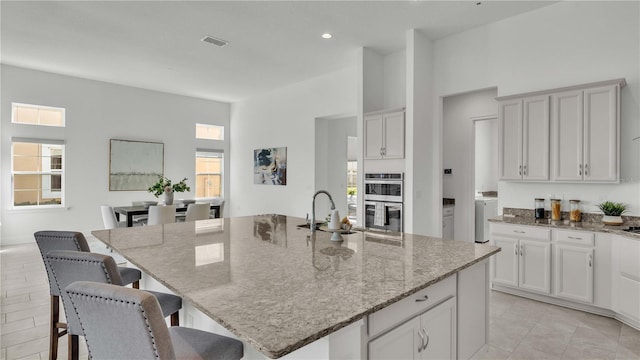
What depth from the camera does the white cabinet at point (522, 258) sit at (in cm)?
338

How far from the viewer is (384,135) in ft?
16.0

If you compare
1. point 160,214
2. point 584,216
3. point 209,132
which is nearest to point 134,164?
point 209,132

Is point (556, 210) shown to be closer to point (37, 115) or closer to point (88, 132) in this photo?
point (88, 132)

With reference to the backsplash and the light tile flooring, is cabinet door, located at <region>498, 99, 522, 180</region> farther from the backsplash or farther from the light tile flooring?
the light tile flooring

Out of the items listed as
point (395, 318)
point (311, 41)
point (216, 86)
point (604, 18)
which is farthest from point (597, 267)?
point (216, 86)

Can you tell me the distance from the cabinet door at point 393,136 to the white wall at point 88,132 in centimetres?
560

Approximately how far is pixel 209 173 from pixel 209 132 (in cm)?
112

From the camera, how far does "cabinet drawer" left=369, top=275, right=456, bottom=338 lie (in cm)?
128

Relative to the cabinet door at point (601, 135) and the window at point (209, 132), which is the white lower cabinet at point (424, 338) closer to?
the cabinet door at point (601, 135)

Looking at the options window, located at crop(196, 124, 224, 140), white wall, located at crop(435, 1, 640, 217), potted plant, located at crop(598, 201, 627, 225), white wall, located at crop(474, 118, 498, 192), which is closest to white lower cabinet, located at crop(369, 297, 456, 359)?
potted plant, located at crop(598, 201, 627, 225)

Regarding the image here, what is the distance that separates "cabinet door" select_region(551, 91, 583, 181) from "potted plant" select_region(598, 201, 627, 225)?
34cm

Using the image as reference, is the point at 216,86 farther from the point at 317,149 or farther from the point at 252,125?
the point at 317,149

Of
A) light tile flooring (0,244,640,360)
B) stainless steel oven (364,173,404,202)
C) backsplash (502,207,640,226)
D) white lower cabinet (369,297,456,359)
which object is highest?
stainless steel oven (364,173,404,202)

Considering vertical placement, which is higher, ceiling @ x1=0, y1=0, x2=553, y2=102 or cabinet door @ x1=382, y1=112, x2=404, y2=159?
ceiling @ x1=0, y1=0, x2=553, y2=102
